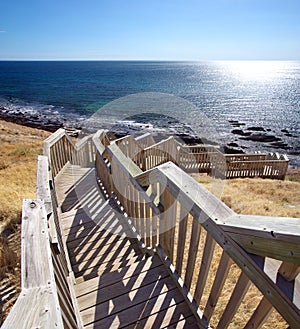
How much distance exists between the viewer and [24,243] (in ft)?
3.85

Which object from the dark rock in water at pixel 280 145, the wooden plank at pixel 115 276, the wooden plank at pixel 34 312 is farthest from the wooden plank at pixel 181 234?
the dark rock in water at pixel 280 145

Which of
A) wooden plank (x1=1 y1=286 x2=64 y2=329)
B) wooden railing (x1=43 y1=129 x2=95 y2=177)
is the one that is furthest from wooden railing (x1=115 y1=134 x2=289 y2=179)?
wooden plank (x1=1 y1=286 x2=64 y2=329)

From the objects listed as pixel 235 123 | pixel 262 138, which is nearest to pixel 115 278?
pixel 262 138

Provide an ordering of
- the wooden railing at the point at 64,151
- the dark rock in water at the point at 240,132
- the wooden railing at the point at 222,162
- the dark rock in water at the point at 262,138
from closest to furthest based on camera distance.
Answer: the wooden railing at the point at 64,151
the wooden railing at the point at 222,162
the dark rock in water at the point at 262,138
the dark rock in water at the point at 240,132

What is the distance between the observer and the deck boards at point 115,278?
1.94 metres

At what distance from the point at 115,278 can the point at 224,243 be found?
4.74 ft

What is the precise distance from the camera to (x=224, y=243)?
1.32 m

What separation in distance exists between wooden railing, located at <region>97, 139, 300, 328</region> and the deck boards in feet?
0.53

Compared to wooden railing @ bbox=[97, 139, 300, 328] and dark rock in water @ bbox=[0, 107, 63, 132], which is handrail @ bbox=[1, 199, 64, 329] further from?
dark rock in water @ bbox=[0, 107, 63, 132]

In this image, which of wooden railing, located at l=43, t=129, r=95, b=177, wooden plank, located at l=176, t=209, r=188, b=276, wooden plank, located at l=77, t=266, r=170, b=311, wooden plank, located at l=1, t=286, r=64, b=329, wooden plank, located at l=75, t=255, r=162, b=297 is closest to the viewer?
wooden plank, located at l=1, t=286, r=64, b=329

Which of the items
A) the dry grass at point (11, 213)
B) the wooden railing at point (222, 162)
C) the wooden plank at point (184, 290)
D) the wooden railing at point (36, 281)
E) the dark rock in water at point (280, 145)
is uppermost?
the wooden railing at point (36, 281)

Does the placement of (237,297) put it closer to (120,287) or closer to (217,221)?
(217,221)

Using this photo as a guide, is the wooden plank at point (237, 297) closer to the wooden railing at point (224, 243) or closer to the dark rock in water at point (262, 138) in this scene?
the wooden railing at point (224, 243)

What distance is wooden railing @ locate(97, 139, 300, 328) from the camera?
101cm
